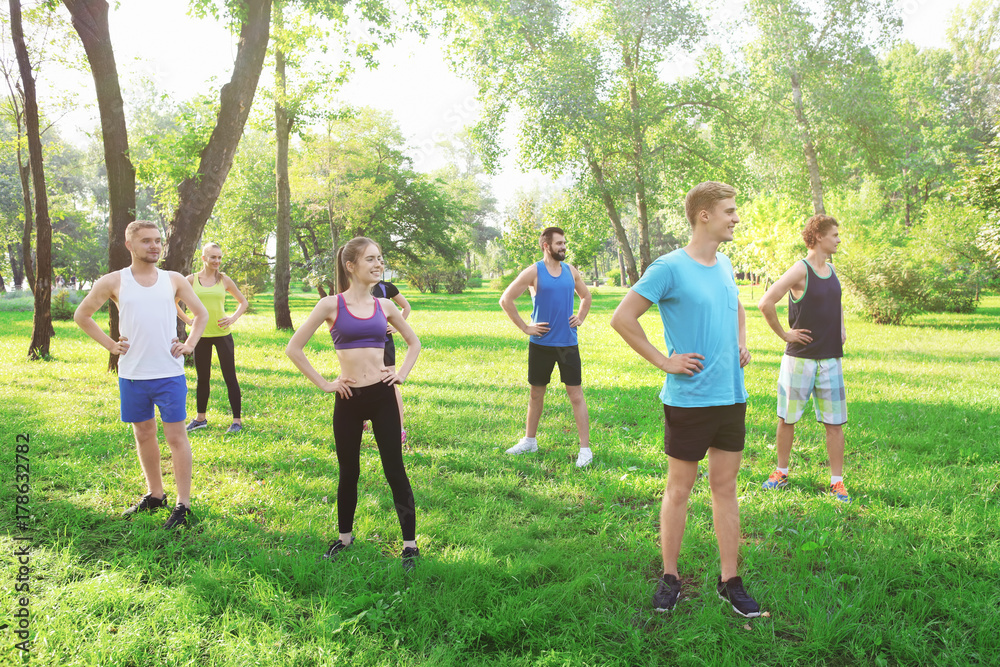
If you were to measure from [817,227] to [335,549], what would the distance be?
4530 millimetres

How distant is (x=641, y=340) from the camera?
3.11 meters

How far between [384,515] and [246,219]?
34.2 meters

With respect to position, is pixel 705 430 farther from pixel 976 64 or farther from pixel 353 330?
pixel 976 64

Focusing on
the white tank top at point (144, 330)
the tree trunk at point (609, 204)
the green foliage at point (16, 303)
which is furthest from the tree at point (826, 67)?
the green foliage at point (16, 303)

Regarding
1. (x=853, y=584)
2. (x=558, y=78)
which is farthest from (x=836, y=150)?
(x=853, y=584)

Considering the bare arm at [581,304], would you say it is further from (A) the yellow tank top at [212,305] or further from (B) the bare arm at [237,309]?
(A) the yellow tank top at [212,305]

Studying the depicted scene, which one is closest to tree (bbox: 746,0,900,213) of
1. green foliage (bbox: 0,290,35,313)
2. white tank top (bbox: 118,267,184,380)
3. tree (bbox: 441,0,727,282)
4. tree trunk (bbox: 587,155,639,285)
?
tree (bbox: 441,0,727,282)

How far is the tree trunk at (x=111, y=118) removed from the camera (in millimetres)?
9781

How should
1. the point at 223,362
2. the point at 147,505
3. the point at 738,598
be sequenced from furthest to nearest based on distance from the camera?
the point at 223,362 → the point at 147,505 → the point at 738,598

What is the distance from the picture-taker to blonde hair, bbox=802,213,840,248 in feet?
15.5

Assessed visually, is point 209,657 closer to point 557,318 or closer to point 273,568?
point 273,568

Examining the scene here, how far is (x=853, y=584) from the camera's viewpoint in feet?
11.5

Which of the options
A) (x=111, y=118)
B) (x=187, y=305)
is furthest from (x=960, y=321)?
(x=111, y=118)

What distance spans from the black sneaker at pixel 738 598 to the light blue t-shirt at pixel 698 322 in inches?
42.4
